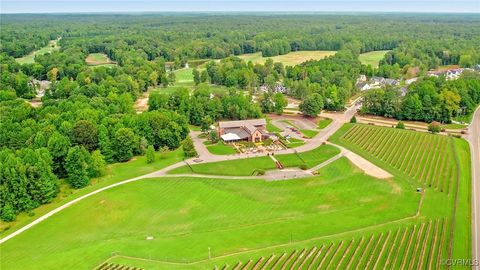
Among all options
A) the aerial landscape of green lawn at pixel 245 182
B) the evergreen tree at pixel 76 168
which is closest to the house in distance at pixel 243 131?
the aerial landscape of green lawn at pixel 245 182

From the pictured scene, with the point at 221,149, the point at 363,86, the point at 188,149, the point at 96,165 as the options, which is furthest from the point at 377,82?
the point at 96,165

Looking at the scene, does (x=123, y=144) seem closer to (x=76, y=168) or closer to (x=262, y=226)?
(x=76, y=168)

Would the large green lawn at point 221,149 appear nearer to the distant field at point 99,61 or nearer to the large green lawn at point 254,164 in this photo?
the large green lawn at point 254,164

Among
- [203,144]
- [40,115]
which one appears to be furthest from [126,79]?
[203,144]

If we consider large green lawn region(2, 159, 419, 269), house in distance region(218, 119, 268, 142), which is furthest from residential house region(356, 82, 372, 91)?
large green lawn region(2, 159, 419, 269)

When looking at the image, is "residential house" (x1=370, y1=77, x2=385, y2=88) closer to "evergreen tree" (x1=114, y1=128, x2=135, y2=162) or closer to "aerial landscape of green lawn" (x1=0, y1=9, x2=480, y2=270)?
"aerial landscape of green lawn" (x1=0, y1=9, x2=480, y2=270)

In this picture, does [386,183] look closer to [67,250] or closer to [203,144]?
[203,144]
